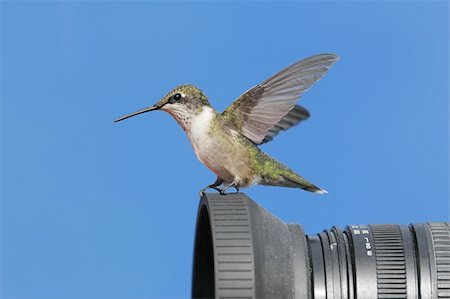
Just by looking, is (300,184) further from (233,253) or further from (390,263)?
(233,253)

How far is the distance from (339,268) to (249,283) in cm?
38

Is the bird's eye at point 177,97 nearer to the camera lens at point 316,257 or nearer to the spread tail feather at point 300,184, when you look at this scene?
the camera lens at point 316,257

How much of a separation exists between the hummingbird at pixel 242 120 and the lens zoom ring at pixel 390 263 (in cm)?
40

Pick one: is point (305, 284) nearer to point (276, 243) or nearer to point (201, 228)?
point (276, 243)

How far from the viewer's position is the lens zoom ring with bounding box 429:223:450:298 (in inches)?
112

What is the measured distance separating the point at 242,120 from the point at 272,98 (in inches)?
4.7

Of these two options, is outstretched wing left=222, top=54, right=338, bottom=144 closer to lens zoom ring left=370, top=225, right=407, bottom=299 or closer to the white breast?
the white breast

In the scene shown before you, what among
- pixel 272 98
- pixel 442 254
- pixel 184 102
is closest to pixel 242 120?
pixel 272 98

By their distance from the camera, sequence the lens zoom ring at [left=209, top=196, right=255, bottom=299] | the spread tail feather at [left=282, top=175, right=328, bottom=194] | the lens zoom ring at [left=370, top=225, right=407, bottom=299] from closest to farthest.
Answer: the lens zoom ring at [left=209, top=196, right=255, bottom=299] → the lens zoom ring at [left=370, top=225, right=407, bottom=299] → the spread tail feather at [left=282, top=175, right=328, bottom=194]

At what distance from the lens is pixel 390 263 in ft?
9.41

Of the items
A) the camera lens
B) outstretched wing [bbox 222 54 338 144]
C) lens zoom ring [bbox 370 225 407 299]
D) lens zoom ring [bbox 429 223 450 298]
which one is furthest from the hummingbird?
lens zoom ring [bbox 429 223 450 298]

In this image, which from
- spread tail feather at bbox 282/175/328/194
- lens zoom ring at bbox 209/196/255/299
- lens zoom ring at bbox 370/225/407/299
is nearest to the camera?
lens zoom ring at bbox 209/196/255/299

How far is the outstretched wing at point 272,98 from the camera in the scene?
2.91 m

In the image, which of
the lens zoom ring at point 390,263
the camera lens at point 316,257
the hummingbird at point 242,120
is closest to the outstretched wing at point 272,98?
the hummingbird at point 242,120
